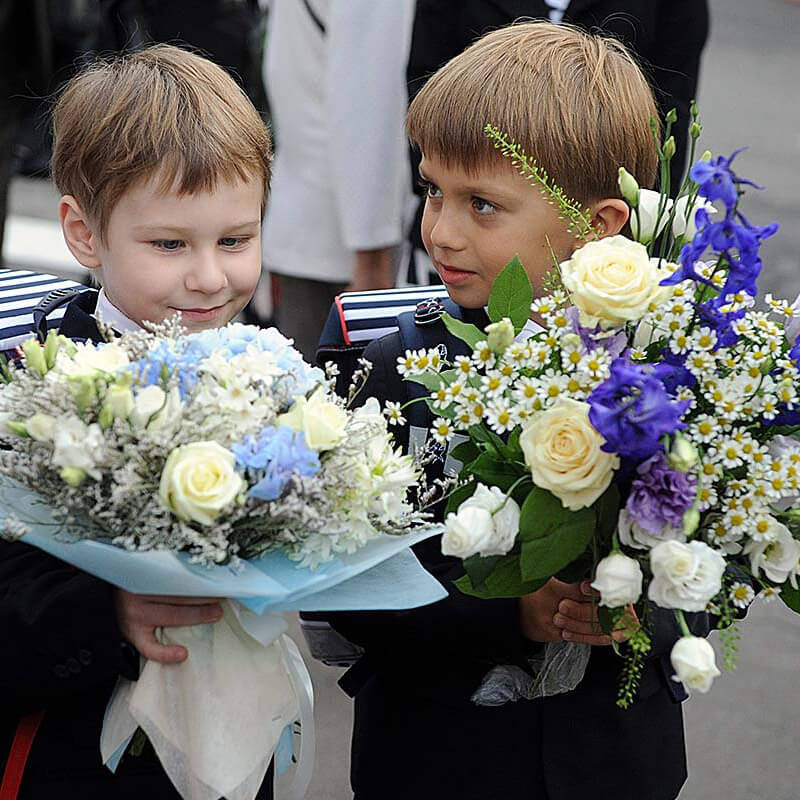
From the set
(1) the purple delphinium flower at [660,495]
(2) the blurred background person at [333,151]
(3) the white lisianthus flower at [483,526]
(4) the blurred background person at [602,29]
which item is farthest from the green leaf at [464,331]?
(2) the blurred background person at [333,151]

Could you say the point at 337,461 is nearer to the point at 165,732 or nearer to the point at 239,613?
the point at 239,613

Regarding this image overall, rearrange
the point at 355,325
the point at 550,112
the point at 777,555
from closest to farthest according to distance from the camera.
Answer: the point at 777,555, the point at 550,112, the point at 355,325

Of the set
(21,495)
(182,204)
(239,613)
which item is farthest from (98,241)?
(239,613)

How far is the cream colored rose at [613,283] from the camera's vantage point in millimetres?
1677

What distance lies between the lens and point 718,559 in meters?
1.67

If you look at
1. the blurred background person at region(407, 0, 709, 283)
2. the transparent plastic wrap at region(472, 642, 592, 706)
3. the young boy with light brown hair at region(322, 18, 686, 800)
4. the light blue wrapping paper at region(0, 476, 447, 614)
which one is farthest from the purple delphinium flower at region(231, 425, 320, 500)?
the blurred background person at region(407, 0, 709, 283)

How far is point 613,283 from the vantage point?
66.3 inches

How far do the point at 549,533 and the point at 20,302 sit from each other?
107cm

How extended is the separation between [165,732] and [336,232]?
281 centimetres

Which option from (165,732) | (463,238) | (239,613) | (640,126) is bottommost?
(165,732)

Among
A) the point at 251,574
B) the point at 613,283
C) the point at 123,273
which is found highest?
the point at 613,283

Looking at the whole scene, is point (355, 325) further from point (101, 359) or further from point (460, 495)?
point (101, 359)

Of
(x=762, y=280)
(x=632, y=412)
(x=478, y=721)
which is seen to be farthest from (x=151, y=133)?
(x=762, y=280)

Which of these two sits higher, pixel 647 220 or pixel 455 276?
pixel 647 220
